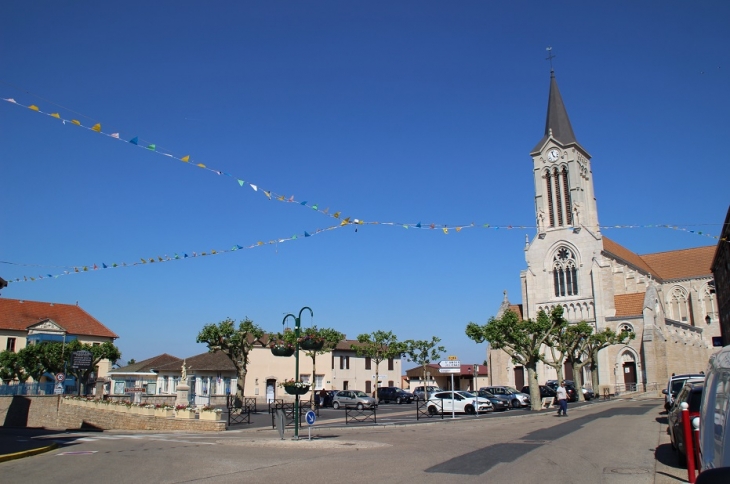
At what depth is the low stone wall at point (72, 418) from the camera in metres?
25.8

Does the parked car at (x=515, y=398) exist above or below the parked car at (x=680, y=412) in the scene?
below

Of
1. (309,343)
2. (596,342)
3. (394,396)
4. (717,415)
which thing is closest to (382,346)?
(394,396)

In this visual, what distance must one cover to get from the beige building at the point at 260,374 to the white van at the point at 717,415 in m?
38.5

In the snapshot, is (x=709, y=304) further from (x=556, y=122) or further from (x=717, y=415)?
(x=717, y=415)

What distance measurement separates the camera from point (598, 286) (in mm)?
64188

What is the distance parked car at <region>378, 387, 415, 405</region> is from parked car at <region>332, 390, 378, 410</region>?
7.02m

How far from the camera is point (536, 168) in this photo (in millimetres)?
71938

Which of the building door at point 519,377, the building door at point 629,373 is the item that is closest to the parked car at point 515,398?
the building door at point 629,373

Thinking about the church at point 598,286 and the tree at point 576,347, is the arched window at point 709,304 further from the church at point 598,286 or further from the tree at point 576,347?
the tree at point 576,347

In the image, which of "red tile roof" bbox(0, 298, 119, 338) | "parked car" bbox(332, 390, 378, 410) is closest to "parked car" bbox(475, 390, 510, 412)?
"parked car" bbox(332, 390, 378, 410)

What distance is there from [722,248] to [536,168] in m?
34.7

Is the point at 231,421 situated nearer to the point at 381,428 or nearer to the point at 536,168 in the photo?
the point at 381,428

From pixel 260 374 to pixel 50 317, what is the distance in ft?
89.3

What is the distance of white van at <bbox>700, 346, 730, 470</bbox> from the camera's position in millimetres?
5906
